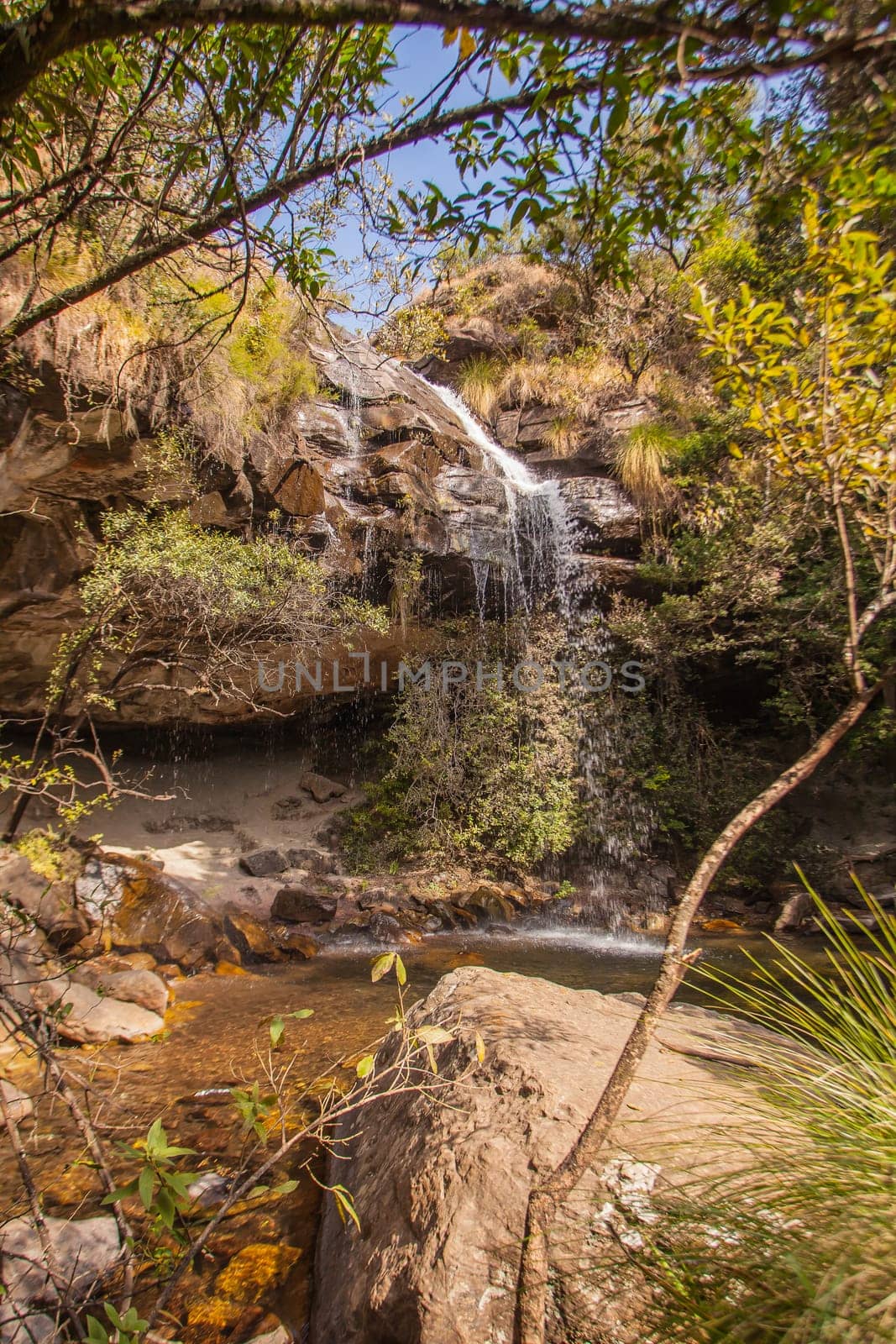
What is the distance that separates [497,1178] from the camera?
1.72 meters

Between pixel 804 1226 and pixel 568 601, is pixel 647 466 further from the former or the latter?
pixel 804 1226

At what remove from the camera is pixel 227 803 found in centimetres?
965

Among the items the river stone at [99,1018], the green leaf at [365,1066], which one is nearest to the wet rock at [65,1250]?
the green leaf at [365,1066]

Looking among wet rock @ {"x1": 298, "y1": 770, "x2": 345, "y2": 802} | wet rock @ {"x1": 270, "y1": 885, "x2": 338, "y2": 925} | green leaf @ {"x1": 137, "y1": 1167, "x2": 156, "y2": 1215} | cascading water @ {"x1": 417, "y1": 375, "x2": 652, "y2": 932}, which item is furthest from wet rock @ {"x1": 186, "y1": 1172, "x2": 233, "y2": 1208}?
wet rock @ {"x1": 298, "y1": 770, "x2": 345, "y2": 802}

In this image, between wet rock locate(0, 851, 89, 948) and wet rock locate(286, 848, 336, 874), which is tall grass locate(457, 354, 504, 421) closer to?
wet rock locate(286, 848, 336, 874)

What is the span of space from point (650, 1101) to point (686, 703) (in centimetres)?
833

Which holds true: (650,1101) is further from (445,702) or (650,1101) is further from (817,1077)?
(445,702)

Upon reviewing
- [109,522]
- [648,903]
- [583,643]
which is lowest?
[648,903]

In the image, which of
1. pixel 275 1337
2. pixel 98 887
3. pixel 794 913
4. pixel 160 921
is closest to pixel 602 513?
pixel 794 913

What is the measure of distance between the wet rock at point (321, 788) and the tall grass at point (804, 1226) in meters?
8.98

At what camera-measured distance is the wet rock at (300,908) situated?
6.88m

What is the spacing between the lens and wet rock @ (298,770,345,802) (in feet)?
32.4

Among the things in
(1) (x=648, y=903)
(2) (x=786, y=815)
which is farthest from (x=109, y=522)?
(2) (x=786, y=815)

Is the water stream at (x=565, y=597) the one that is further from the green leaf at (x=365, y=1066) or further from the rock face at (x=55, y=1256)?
the green leaf at (x=365, y=1066)
